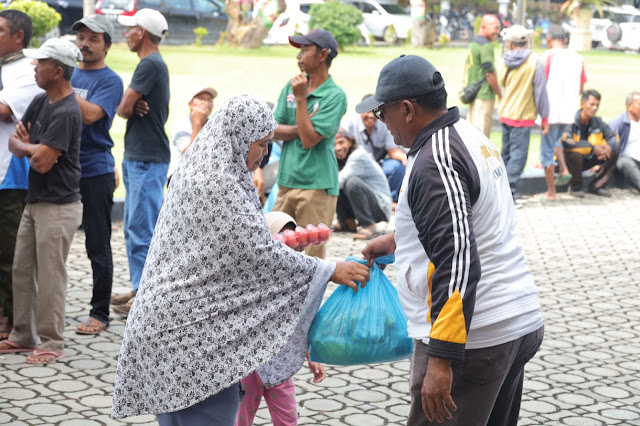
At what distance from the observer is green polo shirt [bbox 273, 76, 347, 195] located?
6859 millimetres

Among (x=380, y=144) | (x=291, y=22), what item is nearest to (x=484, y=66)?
(x=380, y=144)

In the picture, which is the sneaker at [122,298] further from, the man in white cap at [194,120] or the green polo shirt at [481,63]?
the green polo shirt at [481,63]

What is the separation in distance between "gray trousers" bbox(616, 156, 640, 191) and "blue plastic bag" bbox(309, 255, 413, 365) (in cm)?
1107

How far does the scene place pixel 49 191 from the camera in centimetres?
598

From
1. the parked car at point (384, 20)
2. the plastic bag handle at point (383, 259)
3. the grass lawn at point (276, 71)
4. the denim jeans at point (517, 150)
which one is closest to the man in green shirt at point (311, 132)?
the plastic bag handle at point (383, 259)

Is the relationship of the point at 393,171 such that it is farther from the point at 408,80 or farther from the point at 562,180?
the point at 408,80

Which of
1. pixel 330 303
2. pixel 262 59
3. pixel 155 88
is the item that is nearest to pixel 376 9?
pixel 262 59

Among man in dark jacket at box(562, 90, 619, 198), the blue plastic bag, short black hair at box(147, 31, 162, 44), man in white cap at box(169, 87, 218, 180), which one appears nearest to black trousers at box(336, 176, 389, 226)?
man in white cap at box(169, 87, 218, 180)

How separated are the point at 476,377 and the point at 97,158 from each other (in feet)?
13.4

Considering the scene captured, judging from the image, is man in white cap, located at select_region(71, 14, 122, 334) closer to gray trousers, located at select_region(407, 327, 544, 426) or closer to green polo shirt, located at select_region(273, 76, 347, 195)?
green polo shirt, located at select_region(273, 76, 347, 195)

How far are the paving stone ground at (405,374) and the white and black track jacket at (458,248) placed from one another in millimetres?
2112

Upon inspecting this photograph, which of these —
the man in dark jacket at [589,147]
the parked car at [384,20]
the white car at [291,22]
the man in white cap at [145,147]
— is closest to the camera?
the man in white cap at [145,147]

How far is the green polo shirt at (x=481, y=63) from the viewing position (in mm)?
13031

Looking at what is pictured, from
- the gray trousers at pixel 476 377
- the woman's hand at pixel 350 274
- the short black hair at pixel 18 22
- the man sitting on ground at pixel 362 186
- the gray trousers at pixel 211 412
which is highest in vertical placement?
the short black hair at pixel 18 22
